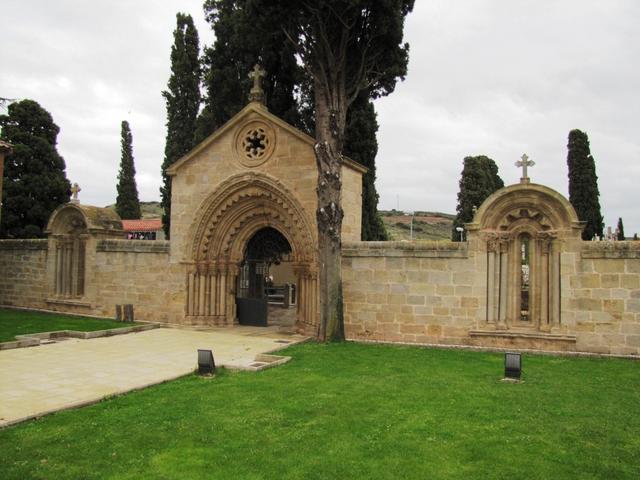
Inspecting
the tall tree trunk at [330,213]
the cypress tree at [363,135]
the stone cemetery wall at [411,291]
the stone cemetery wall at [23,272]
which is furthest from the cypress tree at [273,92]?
the stone cemetery wall at [23,272]

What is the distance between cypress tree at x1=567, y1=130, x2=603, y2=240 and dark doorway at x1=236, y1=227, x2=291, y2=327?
2101cm

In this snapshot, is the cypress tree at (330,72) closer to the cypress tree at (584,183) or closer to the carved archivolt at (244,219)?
the carved archivolt at (244,219)

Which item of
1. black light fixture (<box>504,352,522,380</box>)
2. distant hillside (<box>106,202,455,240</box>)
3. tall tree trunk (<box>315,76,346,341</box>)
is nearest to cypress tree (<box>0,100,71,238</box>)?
tall tree trunk (<box>315,76,346,341</box>)

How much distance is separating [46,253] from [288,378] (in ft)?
45.0

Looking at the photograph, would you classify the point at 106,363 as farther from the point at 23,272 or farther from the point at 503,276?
the point at 23,272

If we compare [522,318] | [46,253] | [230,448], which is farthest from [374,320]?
[46,253]

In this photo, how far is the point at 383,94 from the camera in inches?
626

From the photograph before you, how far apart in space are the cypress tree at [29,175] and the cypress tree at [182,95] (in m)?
5.15

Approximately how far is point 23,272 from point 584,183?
2862 cm

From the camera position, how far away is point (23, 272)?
2027 cm

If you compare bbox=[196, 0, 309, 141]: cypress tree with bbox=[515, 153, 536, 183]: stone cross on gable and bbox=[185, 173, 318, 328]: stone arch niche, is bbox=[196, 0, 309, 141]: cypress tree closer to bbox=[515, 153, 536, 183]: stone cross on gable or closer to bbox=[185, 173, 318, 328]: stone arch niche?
bbox=[185, 173, 318, 328]: stone arch niche

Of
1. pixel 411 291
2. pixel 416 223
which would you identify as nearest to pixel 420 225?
pixel 416 223

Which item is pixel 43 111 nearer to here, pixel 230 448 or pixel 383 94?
pixel 383 94

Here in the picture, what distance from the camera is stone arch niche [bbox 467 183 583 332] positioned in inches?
488
